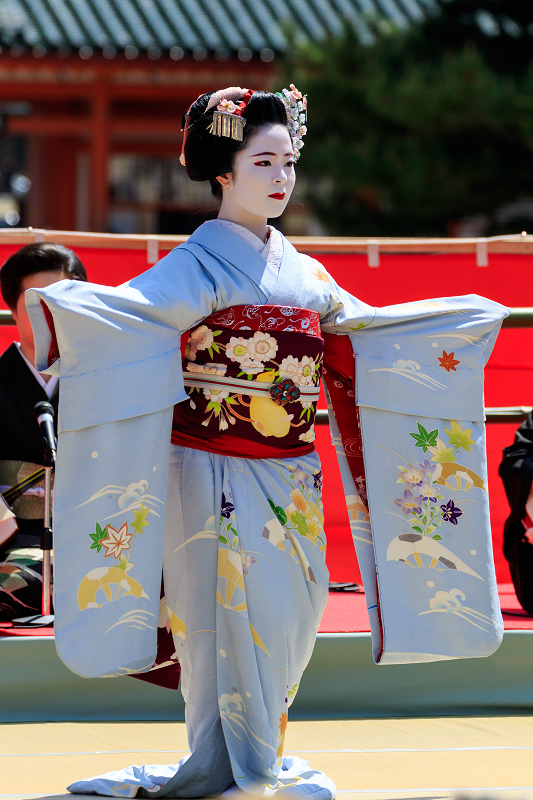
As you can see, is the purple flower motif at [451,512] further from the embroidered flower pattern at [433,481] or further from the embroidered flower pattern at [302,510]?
the embroidered flower pattern at [302,510]

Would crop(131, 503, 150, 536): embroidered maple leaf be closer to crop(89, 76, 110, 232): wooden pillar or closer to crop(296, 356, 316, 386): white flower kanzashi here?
crop(296, 356, 316, 386): white flower kanzashi

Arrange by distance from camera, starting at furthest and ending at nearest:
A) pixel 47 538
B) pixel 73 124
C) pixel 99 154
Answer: pixel 73 124 < pixel 99 154 < pixel 47 538

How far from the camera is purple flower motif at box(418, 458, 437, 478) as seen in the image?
2.29m

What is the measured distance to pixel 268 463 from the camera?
7.04ft

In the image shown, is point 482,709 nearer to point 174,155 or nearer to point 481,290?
point 481,290

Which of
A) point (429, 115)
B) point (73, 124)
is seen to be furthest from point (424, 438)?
point (73, 124)

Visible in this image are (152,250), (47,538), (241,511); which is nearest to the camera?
(241,511)

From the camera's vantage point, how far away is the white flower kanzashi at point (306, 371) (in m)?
2.17

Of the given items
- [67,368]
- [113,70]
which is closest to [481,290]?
[67,368]

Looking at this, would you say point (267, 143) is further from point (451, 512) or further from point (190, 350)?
point (451, 512)

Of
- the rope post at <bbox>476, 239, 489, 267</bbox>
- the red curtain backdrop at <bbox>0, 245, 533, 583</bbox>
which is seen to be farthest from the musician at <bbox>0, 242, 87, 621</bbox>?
the rope post at <bbox>476, 239, 489, 267</bbox>

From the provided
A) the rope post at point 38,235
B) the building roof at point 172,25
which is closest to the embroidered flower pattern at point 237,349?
the rope post at point 38,235

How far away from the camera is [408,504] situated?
227 cm

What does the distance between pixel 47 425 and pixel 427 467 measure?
1038 mm
